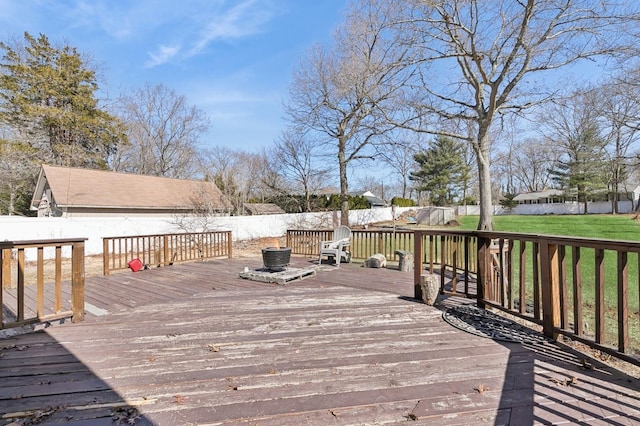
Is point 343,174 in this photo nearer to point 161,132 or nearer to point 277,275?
point 277,275

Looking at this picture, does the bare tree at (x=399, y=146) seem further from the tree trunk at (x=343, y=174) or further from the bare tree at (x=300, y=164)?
the bare tree at (x=300, y=164)

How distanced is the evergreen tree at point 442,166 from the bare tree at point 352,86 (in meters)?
14.5

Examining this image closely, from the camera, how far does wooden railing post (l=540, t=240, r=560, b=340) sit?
2.80 metres

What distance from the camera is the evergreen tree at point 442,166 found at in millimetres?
29609

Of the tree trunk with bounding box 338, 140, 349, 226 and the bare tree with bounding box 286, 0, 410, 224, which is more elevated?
the bare tree with bounding box 286, 0, 410, 224

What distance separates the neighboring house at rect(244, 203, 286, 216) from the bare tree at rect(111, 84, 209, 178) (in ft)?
23.7

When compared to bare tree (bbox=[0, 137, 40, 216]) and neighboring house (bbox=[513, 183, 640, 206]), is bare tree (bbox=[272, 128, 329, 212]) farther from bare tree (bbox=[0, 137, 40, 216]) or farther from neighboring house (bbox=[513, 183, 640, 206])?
neighboring house (bbox=[513, 183, 640, 206])

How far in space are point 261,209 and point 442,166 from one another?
17.8 metres

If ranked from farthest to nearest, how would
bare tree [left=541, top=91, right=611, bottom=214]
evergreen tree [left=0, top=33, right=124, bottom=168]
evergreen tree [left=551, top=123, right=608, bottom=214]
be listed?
evergreen tree [left=551, top=123, right=608, bottom=214], bare tree [left=541, top=91, right=611, bottom=214], evergreen tree [left=0, top=33, right=124, bottom=168]

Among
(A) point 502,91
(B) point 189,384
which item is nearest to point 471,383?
(B) point 189,384

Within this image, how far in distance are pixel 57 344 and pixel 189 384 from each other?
5.38 feet

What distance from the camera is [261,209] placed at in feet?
68.2

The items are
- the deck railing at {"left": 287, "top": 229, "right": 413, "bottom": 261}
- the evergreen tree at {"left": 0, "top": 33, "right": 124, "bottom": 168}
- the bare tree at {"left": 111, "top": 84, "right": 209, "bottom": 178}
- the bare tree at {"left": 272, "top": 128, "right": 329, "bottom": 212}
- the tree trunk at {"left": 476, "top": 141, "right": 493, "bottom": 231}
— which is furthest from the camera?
the bare tree at {"left": 111, "top": 84, "right": 209, "bottom": 178}

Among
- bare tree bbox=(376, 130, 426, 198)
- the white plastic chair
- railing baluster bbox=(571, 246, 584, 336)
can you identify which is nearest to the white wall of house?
bare tree bbox=(376, 130, 426, 198)
